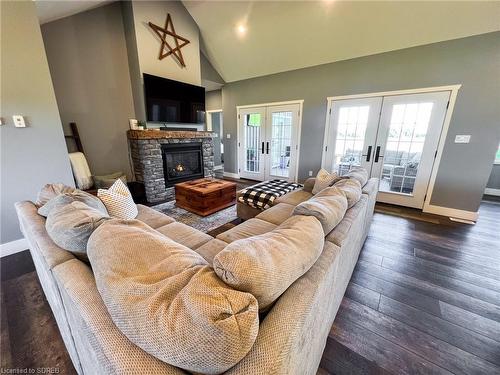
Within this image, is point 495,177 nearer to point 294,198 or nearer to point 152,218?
point 294,198

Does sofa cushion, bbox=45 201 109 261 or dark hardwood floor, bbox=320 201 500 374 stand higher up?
sofa cushion, bbox=45 201 109 261

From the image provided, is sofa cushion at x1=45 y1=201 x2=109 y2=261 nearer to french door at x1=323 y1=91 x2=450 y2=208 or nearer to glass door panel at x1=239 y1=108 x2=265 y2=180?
french door at x1=323 y1=91 x2=450 y2=208

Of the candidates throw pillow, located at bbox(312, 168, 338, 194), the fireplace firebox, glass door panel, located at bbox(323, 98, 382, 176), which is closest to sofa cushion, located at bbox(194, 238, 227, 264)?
throw pillow, located at bbox(312, 168, 338, 194)

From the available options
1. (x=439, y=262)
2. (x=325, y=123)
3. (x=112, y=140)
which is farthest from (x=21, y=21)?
(x=439, y=262)

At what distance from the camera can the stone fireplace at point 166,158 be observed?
3.58m

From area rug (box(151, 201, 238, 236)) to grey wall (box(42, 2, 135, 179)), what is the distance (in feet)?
4.90

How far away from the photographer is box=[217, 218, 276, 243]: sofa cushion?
1589mm

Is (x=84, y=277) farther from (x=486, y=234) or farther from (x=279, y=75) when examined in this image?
(x=279, y=75)

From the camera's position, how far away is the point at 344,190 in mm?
1570

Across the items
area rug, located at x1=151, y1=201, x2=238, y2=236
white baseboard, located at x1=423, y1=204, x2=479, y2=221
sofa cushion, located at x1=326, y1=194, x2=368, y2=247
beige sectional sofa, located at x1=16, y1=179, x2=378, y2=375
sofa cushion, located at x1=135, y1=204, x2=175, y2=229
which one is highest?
sofa cushion, located at x1=326, y1=194, x2=368, y2=247

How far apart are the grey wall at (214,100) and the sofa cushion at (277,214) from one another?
5.17m

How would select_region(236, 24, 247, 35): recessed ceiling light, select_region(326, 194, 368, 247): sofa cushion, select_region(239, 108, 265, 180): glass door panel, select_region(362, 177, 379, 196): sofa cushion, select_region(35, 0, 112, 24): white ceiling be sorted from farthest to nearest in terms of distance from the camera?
select_region(239, 108, 265, 180): glass door panel → select_region(236, 24, 247, 35): recessed ceiling light → select_region(35, 0, 112, 24): white ceiling → select_region(362, 177, 379, 196): sofa cushion → select_region(326, 194, 368, 247): sofa cushion

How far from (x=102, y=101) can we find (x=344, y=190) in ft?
13.4

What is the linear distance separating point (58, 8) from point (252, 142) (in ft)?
12.7
